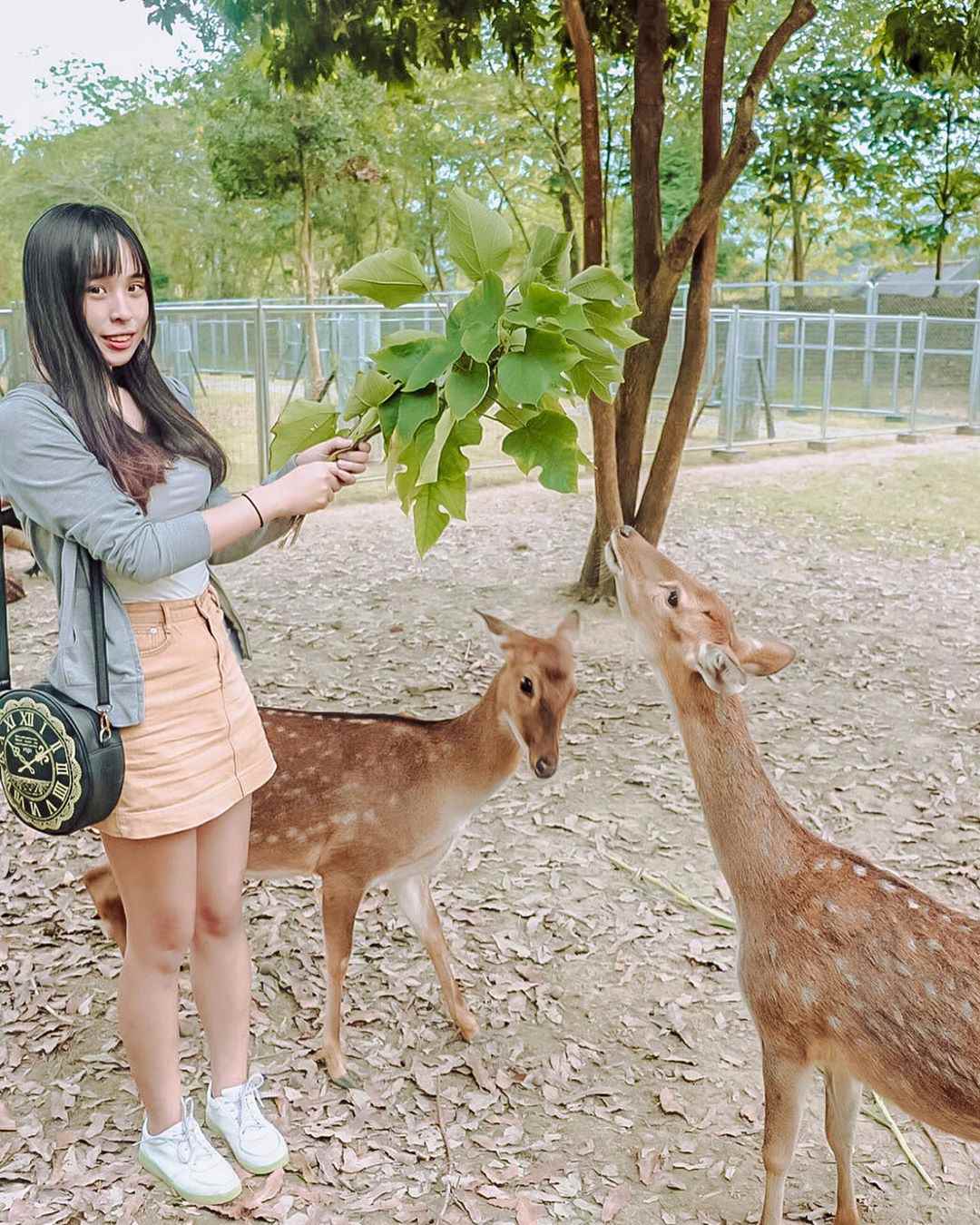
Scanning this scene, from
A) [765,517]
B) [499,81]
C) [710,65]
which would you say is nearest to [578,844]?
[710,65]

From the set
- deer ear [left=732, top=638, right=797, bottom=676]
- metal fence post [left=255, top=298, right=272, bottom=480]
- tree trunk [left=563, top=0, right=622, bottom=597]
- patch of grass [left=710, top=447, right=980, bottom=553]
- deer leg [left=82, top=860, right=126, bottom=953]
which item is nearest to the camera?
deer ear [left=732, top=638, right=797, bottom=676]

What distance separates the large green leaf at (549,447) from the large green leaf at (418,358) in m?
0.24

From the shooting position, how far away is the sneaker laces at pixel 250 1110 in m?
2.79

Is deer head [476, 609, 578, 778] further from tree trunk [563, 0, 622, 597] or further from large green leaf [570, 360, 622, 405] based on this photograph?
tree trunk [563, 0, 622, 597]

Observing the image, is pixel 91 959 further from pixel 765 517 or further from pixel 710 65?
pixel 765 517

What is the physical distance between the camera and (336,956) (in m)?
3.38

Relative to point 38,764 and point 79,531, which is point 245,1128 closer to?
point 38,764

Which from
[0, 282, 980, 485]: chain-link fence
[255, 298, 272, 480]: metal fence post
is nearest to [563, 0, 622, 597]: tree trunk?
[0, 282, 980, 485]: chain-link fence

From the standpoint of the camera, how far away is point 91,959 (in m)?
3.89

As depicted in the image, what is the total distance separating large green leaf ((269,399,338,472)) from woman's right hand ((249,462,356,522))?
0.17 meters

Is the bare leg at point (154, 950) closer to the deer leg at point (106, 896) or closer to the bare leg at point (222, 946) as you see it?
the bare leg at point (222, 946)

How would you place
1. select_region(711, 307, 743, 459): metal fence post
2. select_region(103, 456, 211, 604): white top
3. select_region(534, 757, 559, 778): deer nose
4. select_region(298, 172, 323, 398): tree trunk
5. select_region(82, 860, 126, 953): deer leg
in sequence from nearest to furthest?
select_region(103, 456, 211, 604): white top, select_region(534, 757, 559, 778): deer nose, select_region(82, 860, 126, 953): deer leg, select_region(298, 172, 323, 398): tree trunk, select_region(711, 307, 743, 459): metal fence post

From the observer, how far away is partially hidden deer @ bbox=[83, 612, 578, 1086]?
11.1 ft

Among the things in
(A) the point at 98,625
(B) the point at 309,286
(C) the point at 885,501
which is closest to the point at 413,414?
(A) the point at 98,625
